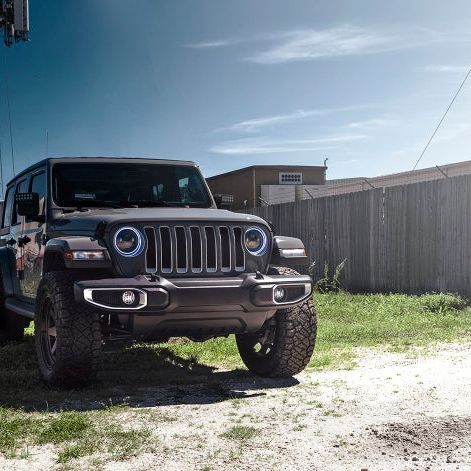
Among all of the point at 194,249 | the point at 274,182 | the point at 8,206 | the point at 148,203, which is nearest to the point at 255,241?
the point at 194,249

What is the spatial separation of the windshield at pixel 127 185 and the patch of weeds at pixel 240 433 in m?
2.92

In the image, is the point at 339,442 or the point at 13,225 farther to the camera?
the point at 13,225

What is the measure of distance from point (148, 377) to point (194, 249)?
1543 mm

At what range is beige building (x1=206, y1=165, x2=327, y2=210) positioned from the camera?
35.4 metres

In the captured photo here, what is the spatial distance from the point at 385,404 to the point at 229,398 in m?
1.23

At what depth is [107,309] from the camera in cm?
552

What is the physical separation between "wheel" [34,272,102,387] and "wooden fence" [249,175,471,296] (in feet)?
27.6

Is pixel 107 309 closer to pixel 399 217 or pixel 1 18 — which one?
pixel 399 217

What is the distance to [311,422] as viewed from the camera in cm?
500

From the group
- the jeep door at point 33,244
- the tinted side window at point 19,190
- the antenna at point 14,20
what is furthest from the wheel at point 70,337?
the antenna at point 14,20

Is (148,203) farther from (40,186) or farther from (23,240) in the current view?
(23,240)

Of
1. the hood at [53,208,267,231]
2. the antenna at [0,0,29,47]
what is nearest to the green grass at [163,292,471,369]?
the hood at [53,208,267,231]

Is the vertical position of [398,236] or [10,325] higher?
[398,236]

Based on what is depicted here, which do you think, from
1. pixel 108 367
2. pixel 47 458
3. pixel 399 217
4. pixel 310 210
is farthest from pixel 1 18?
pixel 47 458
